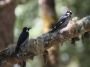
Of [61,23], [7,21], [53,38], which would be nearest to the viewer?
[53,38]

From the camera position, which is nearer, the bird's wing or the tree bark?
the bird's wing

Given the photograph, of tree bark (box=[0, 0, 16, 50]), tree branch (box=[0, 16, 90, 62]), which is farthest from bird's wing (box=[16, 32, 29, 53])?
tree bark (box=[0, 0, 16, 50])

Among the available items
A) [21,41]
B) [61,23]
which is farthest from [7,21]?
[61,23]

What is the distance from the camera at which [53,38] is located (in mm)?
9031

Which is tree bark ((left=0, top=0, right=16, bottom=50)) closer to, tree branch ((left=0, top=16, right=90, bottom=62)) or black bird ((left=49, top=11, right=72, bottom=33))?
tree branch ((left=0, top=16, right=90, bottom=62))

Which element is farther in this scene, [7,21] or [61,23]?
[7,21]

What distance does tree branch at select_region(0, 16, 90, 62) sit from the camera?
9.06 m

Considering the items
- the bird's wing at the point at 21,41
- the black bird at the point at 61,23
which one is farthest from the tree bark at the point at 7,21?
the black bird at the point at 61,23

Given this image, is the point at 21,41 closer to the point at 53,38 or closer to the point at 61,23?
the point at 53,38

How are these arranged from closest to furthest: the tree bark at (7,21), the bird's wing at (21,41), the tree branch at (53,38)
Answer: the tree branch at (53,38) < the bird's wing at (21,41) < the tree bark at (7,21)

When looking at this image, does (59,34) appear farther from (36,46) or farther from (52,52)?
(52,52)

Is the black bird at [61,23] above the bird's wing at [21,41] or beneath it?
above

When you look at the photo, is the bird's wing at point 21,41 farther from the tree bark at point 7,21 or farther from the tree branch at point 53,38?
the tree bark at point 7,21

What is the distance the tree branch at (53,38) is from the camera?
906 cm
